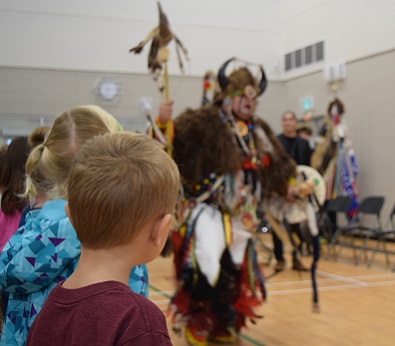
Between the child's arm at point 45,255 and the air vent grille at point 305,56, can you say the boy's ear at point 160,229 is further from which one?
the air vent grille at point 305,56

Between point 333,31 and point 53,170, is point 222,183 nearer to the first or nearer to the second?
point 53,170

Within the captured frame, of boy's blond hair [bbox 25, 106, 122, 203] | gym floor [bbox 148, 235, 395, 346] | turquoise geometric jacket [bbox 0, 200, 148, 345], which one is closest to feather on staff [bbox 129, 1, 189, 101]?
gym floor [bbox 148, 235, 395, 346]

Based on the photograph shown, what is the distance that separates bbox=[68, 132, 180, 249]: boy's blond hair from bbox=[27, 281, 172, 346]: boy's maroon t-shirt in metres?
0.08

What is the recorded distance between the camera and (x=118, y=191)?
3.09 feet

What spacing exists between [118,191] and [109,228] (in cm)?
6

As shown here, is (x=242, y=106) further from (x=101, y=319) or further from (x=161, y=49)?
(x=101, y=319)

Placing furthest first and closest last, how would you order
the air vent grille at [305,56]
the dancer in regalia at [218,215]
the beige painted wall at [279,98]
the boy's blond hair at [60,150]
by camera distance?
1. the air vent grille at [305,56]
2. the beige painted wall at [279,98]
3. the dancer in regalia at [218,215]
4. the boy's blond hair at [60,150]

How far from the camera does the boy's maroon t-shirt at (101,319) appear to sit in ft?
2.85

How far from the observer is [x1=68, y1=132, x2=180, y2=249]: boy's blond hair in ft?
3.11

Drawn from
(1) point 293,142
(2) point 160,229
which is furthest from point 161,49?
(1) point 293,142

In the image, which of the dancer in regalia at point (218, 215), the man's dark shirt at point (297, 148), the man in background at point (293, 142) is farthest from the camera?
the man's dark shirt at point (297, 148)

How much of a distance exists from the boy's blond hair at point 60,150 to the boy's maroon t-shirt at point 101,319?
1.86 ft

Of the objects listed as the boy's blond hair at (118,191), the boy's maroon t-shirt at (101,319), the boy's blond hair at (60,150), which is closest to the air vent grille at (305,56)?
the boy's blond hair at (60,150)

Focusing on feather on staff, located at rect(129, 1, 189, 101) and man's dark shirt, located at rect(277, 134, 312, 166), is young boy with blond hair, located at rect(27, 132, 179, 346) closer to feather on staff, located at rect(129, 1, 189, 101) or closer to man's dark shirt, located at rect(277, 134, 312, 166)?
feather on staff, located at rect(129, 1, 189, 101)
